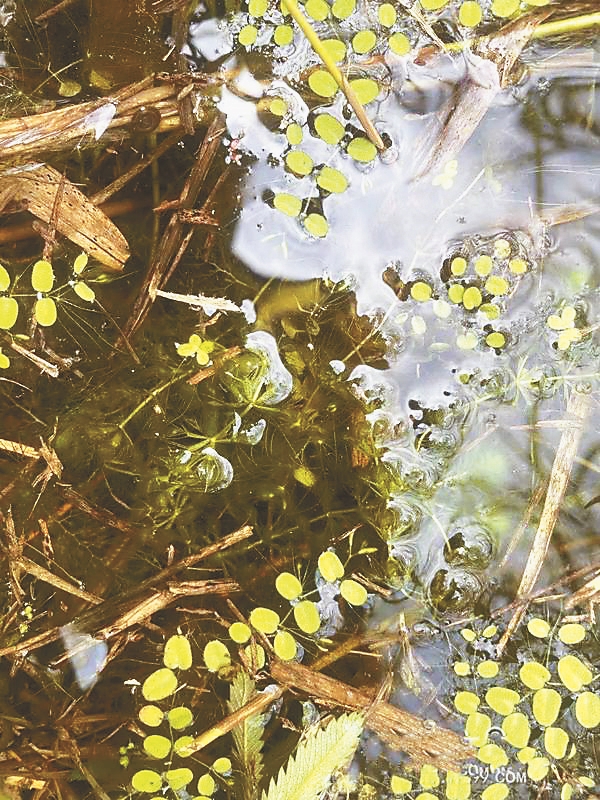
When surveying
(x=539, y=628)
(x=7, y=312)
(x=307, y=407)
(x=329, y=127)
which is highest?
(x=329, y=127)

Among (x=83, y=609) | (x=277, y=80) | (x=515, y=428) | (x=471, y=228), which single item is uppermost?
(x=277, y=80)

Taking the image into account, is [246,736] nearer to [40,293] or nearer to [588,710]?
[588,710]

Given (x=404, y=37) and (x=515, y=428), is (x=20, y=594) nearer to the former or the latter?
(x=515, y=428)

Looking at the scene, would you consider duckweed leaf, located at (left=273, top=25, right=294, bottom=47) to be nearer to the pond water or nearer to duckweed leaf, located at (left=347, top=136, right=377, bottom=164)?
the pond water

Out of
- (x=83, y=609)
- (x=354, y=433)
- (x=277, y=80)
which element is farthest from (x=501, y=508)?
(x=277, y=80)

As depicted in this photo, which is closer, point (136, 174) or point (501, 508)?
point (501, 508)

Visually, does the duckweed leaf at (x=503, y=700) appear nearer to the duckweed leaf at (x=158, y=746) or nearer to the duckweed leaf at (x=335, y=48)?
the duckweed leaf at (x=158, y=746)

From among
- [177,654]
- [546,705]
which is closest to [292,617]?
[177,654]
